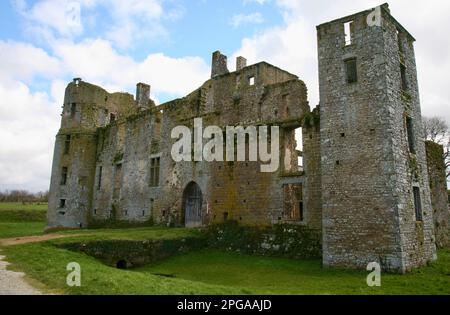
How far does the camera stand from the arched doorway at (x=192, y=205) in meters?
21.1

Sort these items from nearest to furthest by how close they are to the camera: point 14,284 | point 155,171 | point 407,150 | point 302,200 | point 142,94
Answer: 1. point 14,284
2. point 407,150
3. point 302,200
4. point 155,171
5. point 142,94

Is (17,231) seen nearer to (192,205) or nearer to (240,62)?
(192,205)

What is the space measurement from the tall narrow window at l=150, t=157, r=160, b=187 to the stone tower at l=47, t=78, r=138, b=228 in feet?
21.4

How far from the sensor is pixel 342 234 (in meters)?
13.2

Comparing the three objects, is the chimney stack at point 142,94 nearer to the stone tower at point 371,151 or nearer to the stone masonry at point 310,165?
the stone masonry at point 310,165

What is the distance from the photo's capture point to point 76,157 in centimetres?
2841

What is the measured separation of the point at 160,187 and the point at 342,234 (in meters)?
13.1

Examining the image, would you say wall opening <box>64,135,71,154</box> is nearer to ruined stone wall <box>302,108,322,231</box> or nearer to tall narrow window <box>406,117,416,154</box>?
ruined stone wall <box>302,108,322,231</box>

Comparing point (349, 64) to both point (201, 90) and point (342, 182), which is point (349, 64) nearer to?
point (342, 182)

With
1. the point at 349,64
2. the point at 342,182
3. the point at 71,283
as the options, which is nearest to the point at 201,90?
the point at 349,64

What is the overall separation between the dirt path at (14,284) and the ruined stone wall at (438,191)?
18651 millimetres

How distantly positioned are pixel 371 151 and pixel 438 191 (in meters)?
9.67

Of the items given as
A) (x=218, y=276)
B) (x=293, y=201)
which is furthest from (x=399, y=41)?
(x=218, y=276)

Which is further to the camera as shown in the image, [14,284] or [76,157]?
[76,157]
